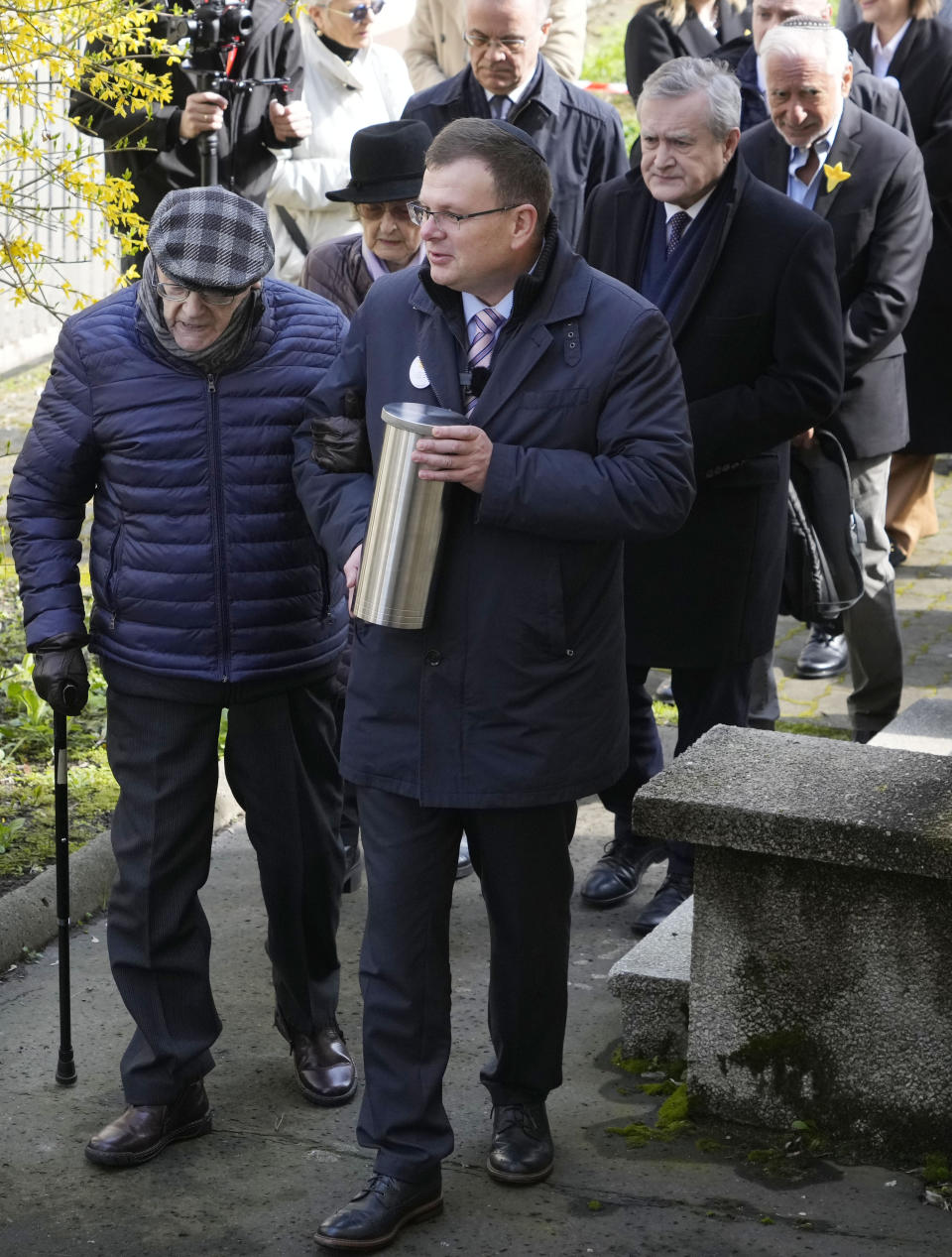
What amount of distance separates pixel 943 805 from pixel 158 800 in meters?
1.61

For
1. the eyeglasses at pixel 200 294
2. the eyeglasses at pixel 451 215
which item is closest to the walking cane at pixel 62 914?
the eyeglasses at pixel 200 294

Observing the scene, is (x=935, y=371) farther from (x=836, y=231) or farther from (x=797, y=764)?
(x=797, y=764)

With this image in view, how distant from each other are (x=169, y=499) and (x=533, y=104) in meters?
2.80

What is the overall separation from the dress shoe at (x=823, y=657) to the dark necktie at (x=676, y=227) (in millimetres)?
2609

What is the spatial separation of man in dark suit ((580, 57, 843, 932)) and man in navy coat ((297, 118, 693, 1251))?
1169 millimetres

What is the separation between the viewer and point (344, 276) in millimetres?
5051

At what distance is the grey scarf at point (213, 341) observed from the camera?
3713 millimetres

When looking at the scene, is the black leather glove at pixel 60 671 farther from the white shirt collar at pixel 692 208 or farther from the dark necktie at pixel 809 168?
the dark necktie at pixel 809 168

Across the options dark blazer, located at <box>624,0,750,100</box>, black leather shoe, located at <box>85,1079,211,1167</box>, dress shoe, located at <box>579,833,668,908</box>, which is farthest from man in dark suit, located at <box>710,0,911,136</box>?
black leather shoe, located at <box>85,1079,211,1167</box>

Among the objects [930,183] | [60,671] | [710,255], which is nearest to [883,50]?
[930,183]

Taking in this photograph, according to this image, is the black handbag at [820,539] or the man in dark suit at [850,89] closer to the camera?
the black handbag at [820,539]

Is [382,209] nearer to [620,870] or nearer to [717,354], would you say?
[717,354]

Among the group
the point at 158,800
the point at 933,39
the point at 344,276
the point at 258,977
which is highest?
the point at 933,39

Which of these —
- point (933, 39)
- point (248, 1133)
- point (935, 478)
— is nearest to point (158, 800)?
point (248, 1133)
